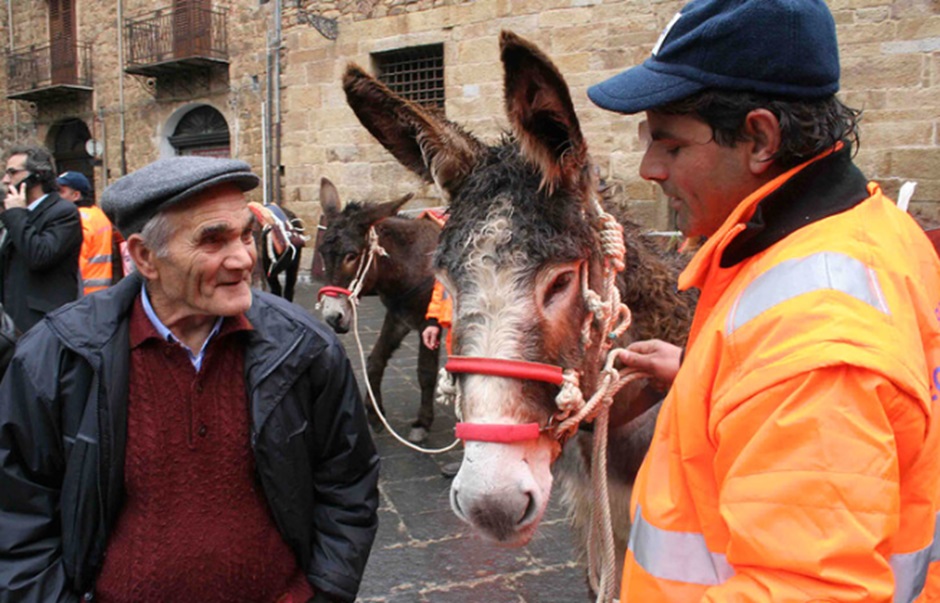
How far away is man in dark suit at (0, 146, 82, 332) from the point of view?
172 inches

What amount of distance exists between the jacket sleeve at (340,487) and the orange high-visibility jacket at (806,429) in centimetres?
102

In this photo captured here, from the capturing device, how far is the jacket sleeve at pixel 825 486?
0.83 m

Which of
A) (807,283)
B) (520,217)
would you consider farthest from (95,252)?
(807,283)

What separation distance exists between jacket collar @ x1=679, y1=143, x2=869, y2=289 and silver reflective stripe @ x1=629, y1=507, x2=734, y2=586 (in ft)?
1.49

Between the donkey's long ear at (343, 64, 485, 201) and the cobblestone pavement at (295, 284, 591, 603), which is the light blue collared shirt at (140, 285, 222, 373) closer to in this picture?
the donkey's long ear at (343, 64, 485, 201)

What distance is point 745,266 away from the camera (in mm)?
1122

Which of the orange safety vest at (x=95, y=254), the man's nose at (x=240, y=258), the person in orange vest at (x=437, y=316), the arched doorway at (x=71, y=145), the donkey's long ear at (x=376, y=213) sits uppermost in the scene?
the arched doorway at (x=71, y=145)

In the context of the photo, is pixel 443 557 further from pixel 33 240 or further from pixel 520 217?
pixel 33 240

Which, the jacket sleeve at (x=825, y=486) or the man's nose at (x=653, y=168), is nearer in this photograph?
the jacket sleeve at (x=825, y=486)

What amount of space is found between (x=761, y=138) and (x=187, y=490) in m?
1.59

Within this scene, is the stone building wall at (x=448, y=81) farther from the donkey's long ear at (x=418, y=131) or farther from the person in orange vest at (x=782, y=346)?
the person in orange vest at (x=782, y=346)

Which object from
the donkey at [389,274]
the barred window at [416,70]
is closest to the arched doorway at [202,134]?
the barred window at [416,70]

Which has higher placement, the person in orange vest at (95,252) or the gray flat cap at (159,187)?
the gray flat cap at (159,187)

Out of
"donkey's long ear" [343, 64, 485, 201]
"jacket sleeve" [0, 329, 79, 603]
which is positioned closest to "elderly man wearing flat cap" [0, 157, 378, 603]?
"jacket sleeve" [0, 329, 79, 603]
